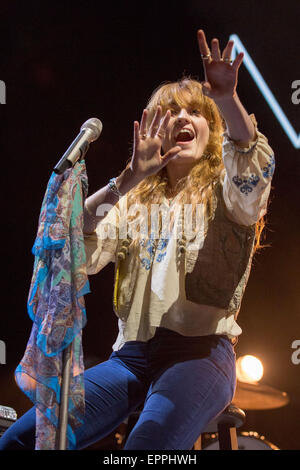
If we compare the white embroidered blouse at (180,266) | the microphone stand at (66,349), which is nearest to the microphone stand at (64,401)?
the microphone stand at (66,349)

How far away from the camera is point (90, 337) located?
2664 millimetres

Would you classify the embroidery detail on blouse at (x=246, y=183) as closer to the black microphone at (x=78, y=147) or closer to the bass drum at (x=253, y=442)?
the black microphone at (x=78, y=147)

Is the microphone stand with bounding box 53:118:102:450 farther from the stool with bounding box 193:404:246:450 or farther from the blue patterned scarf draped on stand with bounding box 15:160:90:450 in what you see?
the stool with bounding box 193:404:246:450

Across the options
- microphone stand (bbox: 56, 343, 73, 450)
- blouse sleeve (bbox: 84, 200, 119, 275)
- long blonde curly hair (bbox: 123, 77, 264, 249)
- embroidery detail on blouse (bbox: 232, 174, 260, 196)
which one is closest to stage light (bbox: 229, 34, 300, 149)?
long blonde curly hair (bbox: 123, 77, 264, 249)

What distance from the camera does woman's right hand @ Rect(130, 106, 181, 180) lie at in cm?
126

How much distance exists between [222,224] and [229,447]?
2.53ft

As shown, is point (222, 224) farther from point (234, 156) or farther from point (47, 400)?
point (47, 400)

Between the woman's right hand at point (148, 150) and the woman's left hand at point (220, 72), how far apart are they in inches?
7.5

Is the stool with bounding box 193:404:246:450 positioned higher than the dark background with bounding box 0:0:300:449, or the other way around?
the dark background with bounding box 0:0:300:449

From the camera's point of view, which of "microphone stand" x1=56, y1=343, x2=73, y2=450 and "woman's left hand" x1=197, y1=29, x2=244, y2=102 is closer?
"microphone stand" x1=56, y1=343, x2=73, y2=450

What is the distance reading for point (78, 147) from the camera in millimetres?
1102

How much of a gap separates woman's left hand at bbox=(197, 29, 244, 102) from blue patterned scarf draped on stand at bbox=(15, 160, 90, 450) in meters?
0.38

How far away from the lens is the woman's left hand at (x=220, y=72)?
1091mm

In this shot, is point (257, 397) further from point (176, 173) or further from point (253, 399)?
point (176, 173)
